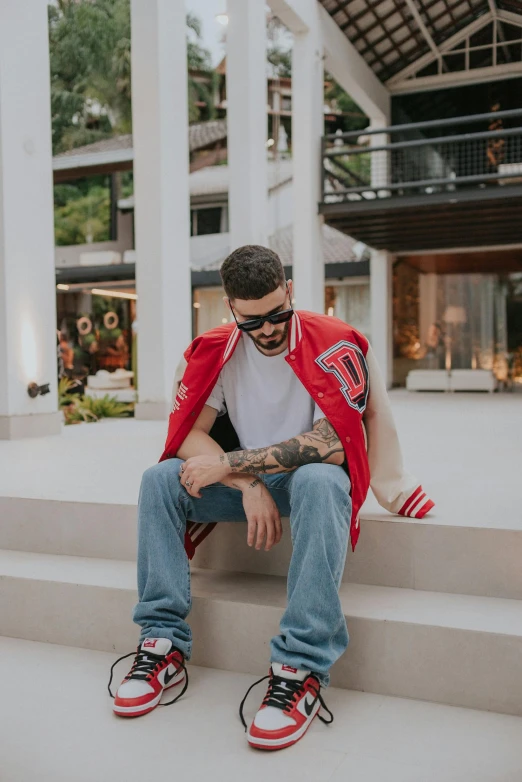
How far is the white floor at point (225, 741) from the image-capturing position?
1.58 m

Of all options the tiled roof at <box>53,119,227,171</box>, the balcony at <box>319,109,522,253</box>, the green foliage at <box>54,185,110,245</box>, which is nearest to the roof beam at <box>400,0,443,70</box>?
the balcony at <box>319,109,522,253</box>

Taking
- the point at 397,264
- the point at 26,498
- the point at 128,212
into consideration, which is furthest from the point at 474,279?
the point at 26,498

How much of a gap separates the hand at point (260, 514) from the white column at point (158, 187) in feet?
16.2

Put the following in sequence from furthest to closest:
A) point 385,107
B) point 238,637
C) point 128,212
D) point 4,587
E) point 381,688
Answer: point 128,212, point 385,107, point 4,587, point 238,637, point 381,688

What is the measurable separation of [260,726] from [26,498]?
1457 millimetres

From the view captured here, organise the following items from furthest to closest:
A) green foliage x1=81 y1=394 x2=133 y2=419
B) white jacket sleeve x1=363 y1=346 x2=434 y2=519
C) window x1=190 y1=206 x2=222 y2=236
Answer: window x1=190 y1=206 x2=222 y2=236 → green foliage x1=81 y1=394 x2=133 y2=419 → white jacket sleeve x1=363 y1=346 x2=434 y2=519

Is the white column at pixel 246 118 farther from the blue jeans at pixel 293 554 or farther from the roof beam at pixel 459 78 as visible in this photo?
the blue jeans at pixel 293 554

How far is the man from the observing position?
5.98 ft

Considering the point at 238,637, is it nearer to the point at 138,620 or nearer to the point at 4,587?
the point at 138,620

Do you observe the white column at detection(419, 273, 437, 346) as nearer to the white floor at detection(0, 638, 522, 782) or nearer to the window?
the window

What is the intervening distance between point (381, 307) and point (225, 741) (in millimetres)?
12445

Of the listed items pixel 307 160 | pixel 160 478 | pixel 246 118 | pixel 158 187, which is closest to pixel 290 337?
pixel 160 478

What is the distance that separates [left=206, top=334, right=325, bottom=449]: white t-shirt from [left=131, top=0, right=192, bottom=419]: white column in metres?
4.76

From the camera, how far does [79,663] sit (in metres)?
2.21
